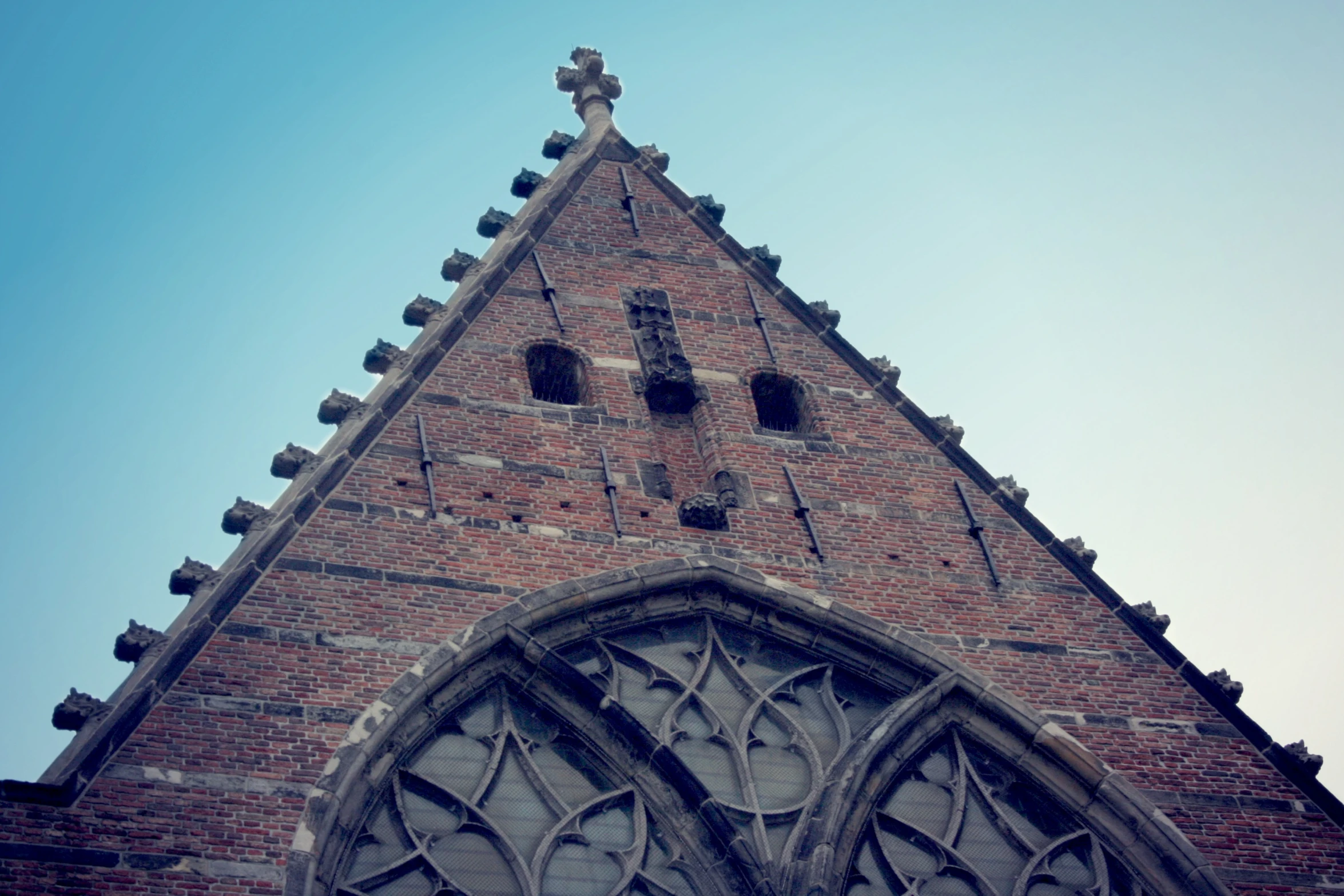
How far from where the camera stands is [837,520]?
13.5 metres

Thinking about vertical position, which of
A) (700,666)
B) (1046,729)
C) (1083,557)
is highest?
(1083,557)

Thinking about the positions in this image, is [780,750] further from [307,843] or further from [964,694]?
[307,843]

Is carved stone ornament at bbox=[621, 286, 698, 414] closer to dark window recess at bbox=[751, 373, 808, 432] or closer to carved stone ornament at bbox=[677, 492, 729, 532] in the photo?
dark window recess at bbox=[751, 373, 808, 432]

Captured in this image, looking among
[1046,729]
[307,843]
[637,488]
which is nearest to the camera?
[307,843]

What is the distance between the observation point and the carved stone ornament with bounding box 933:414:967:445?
579 inches

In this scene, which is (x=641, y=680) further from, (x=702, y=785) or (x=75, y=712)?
(x=75, y=712)

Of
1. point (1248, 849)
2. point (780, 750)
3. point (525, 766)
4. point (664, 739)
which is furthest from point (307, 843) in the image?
point (1248, 849)

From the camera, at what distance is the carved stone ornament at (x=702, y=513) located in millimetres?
13133

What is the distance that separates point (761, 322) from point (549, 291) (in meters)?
1.84

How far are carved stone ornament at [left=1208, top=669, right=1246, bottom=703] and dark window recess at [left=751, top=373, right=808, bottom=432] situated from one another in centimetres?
393

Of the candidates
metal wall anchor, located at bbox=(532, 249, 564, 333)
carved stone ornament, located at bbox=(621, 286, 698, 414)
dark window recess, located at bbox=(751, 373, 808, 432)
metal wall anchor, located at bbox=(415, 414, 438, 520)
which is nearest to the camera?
metal wall anchor, located at bbox=(415, 414, 438, 520)

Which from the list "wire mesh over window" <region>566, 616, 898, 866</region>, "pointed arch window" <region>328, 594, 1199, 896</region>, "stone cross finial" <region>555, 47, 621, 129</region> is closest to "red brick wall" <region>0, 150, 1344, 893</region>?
"pointed arch window" <region>328, 594, 1199, 896</region>

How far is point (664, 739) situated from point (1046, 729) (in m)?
2.60

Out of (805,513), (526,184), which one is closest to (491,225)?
(526,184)
